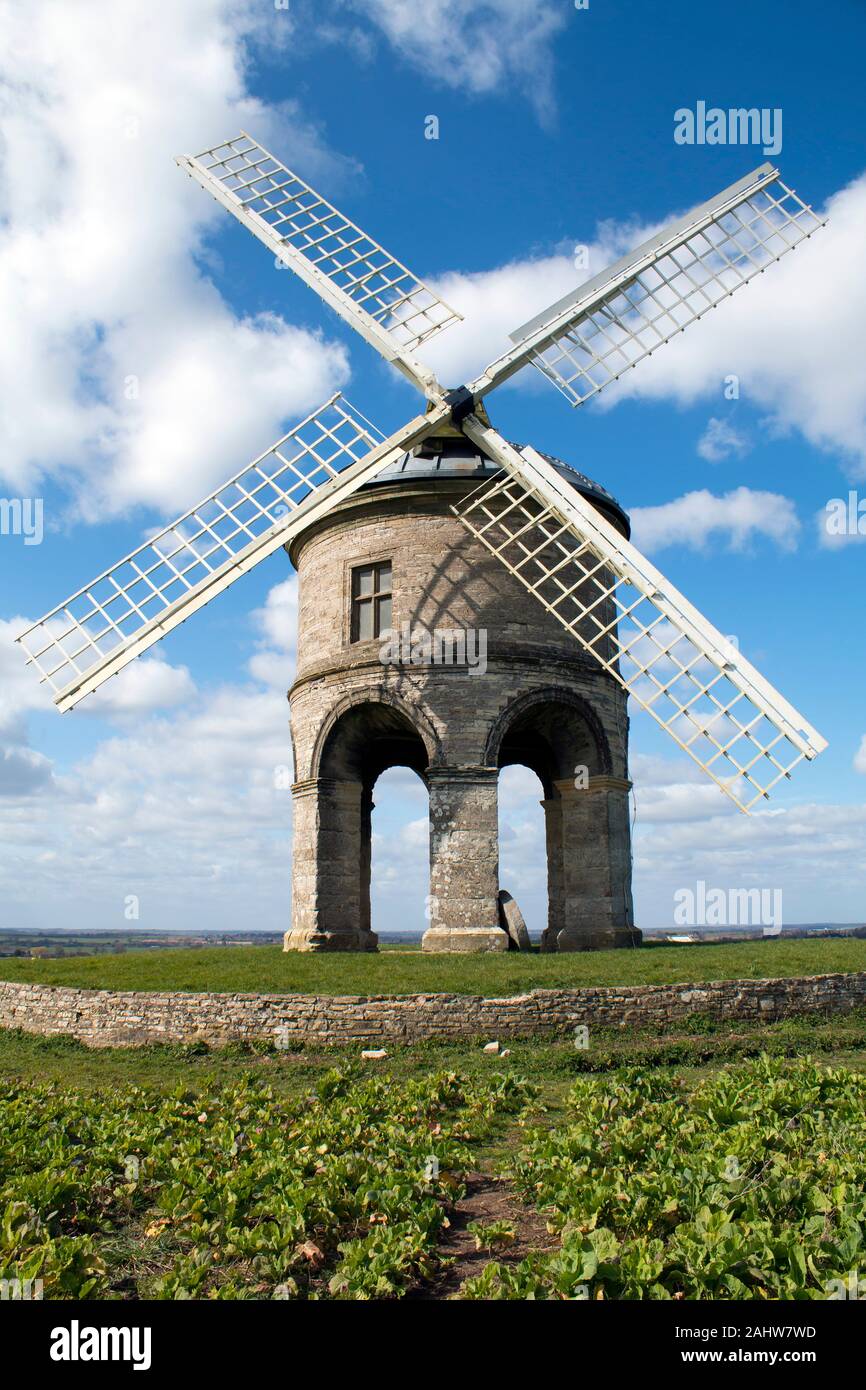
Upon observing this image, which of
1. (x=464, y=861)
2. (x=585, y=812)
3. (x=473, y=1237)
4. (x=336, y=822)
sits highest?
(x=585, y=812)

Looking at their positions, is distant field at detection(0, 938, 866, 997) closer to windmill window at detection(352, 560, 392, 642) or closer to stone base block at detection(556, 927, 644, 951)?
stone base block at detection(556, 927, 644, 951)

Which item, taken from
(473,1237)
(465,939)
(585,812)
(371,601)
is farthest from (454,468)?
(473,1237)

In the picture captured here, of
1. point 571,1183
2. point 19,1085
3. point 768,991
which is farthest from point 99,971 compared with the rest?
point 571,1183

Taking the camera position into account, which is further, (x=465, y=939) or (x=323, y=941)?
(x=323, y=941)

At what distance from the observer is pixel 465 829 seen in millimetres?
19328

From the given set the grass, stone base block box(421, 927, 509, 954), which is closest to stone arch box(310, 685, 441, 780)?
stone base block box(421, 927, 509, 954)

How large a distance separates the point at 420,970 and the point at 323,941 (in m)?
5.11

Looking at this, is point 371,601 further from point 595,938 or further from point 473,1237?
point 473,1237

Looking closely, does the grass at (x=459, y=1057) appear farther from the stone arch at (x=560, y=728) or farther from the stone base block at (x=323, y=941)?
the stone arch at (x=560, y=728)

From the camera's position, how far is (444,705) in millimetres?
19859

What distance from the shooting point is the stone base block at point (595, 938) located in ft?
66.2

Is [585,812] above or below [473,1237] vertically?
above
